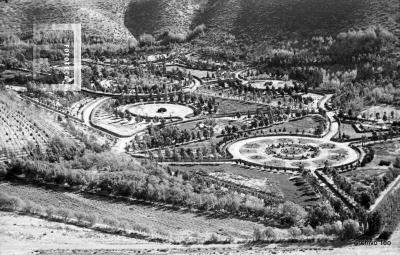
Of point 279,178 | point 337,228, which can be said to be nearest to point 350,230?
A: point 337,228

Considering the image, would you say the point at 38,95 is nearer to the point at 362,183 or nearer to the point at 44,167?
the point at 44,167

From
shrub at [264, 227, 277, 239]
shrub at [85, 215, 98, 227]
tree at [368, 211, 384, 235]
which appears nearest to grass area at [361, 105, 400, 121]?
tree at [368, 211, 384, 235]

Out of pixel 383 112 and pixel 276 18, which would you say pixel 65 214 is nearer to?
pixel 383 112

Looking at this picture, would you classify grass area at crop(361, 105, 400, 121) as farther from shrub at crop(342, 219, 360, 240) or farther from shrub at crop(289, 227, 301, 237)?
shrub at crop(289, 227, 301, 237)

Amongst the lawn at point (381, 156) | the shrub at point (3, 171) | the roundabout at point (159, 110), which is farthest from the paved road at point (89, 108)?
the lawn at point (381, 156)

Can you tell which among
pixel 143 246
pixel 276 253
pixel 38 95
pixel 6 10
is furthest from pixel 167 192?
pixel 6 10
